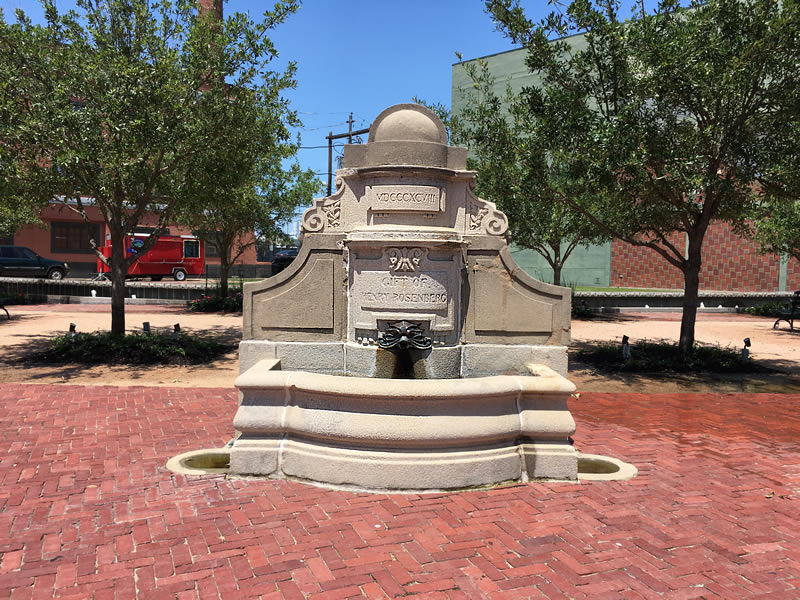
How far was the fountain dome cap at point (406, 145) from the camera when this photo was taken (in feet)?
21.5

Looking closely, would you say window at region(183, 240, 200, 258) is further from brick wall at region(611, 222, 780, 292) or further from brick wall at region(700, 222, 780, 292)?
brick wall at region(700, 222, 780, 292)

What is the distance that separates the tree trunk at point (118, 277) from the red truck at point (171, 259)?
2138cm

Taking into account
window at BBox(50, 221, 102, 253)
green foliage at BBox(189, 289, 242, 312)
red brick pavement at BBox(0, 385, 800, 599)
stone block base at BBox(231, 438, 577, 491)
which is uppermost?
window at BBox(50, 221, 102, 253)

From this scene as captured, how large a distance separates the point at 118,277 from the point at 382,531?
411 inches

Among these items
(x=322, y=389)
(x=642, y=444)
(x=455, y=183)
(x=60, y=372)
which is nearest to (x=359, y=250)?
(x=455, y=183)

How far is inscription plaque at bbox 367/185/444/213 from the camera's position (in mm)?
6508

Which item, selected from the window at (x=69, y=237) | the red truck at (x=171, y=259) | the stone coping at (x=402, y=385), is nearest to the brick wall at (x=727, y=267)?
the red truck at (x=171, y=259)

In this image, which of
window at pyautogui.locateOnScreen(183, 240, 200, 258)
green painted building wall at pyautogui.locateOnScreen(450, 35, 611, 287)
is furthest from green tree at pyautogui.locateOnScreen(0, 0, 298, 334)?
green painted building wall at pyautogui.locateOnScreen(450, 35, 611, 287)

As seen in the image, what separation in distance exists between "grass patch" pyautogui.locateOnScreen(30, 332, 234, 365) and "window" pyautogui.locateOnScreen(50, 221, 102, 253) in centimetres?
2835

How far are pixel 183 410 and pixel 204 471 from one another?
108 inches

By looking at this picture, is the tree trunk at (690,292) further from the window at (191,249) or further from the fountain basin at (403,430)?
the window at (191,249)

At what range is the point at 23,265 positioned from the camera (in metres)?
29.0

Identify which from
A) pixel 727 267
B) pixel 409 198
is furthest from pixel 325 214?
pixel 727 267

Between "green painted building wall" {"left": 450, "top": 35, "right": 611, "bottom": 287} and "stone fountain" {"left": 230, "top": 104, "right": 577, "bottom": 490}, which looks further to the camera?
"green painted building wall" {"left": 450, "top": 35, "right": 611, "bottom": 287}
